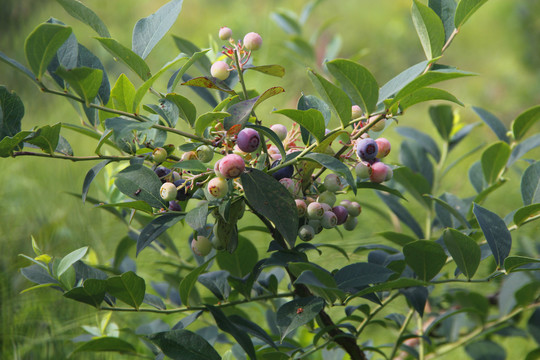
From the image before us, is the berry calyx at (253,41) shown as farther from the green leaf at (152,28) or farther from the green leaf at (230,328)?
the green leaf at (230,328)

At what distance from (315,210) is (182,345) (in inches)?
5.3

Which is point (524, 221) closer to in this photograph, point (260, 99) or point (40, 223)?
point (260, 99)

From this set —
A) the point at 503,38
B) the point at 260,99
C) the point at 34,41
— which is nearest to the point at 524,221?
the point at 260,99

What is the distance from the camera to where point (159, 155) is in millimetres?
362

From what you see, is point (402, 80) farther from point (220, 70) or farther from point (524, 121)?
point (524, 121)

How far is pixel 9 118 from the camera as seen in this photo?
0.36 m

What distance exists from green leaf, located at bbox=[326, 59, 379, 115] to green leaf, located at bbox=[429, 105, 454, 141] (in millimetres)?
288

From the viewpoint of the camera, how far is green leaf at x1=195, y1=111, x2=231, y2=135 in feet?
1.08

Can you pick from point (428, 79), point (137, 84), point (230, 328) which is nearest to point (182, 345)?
point (230, 328)

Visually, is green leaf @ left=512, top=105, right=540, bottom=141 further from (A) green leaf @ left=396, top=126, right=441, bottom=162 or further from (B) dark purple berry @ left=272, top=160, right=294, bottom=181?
(B) dark purple berry @ left=272, top=160, right=294, bottom=181

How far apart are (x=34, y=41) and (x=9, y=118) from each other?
7 centimetres

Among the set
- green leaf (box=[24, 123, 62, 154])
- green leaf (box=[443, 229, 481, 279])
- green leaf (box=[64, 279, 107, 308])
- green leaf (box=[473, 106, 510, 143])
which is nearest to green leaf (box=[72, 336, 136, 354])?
green leaf (box=[64, 279, 107, 308])

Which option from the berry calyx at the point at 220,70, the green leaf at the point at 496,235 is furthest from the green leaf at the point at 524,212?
the berry calyx at the point at 220,70

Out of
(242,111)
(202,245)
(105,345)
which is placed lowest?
(105,345)
